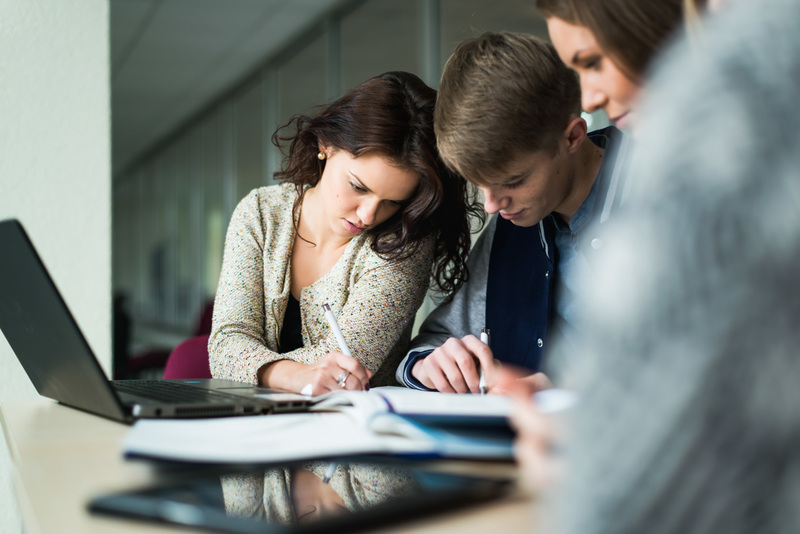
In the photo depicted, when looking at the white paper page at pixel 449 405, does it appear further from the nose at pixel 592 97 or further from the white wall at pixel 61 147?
the white wall at pixel 61 147

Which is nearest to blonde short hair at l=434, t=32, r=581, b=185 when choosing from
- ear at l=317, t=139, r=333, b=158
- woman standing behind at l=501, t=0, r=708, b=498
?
woman standing behind at l=501, t=0, r=708, b=498

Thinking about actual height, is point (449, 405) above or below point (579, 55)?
below

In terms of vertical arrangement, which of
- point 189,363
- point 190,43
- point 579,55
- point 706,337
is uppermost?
point 190,43

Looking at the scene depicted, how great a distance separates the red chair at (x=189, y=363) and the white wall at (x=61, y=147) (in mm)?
557

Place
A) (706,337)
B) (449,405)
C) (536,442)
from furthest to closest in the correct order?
(449,405)
(536,442)
(706,337)

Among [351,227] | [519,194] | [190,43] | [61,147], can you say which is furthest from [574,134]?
[190,43]

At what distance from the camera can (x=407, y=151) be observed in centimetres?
138

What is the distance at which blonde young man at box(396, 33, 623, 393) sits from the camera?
1.08 meters

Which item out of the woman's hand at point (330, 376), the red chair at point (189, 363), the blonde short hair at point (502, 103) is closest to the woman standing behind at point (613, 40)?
the blonde short hair at point (502, 103)

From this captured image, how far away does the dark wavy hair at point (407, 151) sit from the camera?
1378 mm

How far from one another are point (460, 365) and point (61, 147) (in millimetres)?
1473

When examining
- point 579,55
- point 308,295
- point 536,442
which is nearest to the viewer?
point 536,442

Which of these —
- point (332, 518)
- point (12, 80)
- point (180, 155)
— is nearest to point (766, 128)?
point (332, 518)

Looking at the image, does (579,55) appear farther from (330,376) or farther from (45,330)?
(45,330)
